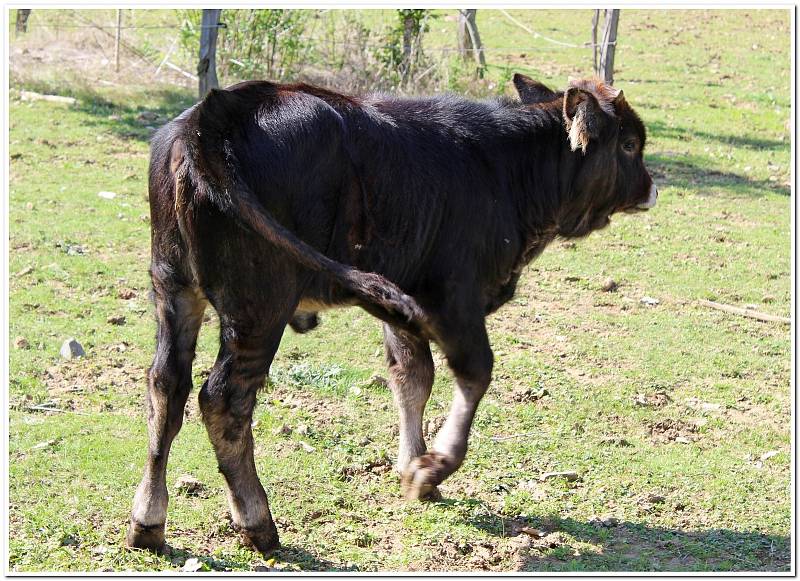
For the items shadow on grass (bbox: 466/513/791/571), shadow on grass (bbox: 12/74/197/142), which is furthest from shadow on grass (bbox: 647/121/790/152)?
shadow on grass (bbox: 466/513/791/571)

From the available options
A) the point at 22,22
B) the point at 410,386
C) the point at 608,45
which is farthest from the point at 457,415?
the point at 22,22

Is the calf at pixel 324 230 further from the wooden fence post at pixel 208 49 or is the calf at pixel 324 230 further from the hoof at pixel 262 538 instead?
the wooden fence post at pixel 208 49

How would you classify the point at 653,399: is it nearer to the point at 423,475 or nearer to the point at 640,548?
the point at 640,548

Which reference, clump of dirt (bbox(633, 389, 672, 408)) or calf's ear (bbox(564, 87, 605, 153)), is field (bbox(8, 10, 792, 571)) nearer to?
clump of dirt (bbox(633, 389, 672, 408))

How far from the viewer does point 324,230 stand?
4641mm

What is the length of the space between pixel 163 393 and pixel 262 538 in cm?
86

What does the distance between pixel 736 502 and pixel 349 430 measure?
7.70 feet

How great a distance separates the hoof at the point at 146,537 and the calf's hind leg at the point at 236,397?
1.26ft

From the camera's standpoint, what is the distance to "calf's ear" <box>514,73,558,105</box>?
5.88 m

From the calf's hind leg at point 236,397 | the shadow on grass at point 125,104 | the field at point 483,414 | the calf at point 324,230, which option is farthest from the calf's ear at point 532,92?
the shadow on grass at point 125,104

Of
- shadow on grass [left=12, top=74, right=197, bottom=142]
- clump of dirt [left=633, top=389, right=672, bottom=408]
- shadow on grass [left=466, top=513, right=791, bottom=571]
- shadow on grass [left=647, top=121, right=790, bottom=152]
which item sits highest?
shadow on grass [left=647, top=121, right=790, bottom=152]

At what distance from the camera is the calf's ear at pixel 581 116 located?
5.45m

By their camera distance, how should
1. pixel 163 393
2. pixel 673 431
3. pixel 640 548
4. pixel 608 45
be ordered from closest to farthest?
pixel 163 393, pixel 640 548, pixel 673 431, pixel 608 45

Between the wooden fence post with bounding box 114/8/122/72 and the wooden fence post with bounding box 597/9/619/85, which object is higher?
the wooden fence post with bounding box 597/9/619/85
